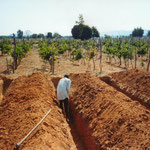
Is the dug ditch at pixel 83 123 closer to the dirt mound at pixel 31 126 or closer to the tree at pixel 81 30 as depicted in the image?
the dirt mound at pixel 31 126

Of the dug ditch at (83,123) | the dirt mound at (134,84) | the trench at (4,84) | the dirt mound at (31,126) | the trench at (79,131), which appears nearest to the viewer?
the dirt mound at (31,126)

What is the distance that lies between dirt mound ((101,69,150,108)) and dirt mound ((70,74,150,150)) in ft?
7.88

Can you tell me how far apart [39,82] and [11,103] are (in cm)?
272

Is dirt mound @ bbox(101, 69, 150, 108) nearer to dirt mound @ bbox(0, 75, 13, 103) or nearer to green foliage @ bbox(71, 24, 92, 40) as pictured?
dirt mound @ bbox(0, 75, 13, 103)

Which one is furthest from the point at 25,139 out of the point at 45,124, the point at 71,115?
the point at 71,115

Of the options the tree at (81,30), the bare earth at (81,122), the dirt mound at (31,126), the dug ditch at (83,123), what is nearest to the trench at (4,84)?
the bare earth at (81,122)

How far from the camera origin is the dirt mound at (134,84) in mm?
9461

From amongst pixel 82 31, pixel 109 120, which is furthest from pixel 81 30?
pixel 109 120

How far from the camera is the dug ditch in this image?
4684mm

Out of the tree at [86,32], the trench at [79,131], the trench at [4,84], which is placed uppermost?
the tree at [86,32]

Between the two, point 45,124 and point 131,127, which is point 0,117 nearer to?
point 45,124

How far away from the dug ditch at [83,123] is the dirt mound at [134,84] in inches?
96.1

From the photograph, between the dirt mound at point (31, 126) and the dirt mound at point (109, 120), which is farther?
the dirt mound at point (109, 120)

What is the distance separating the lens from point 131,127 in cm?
502
